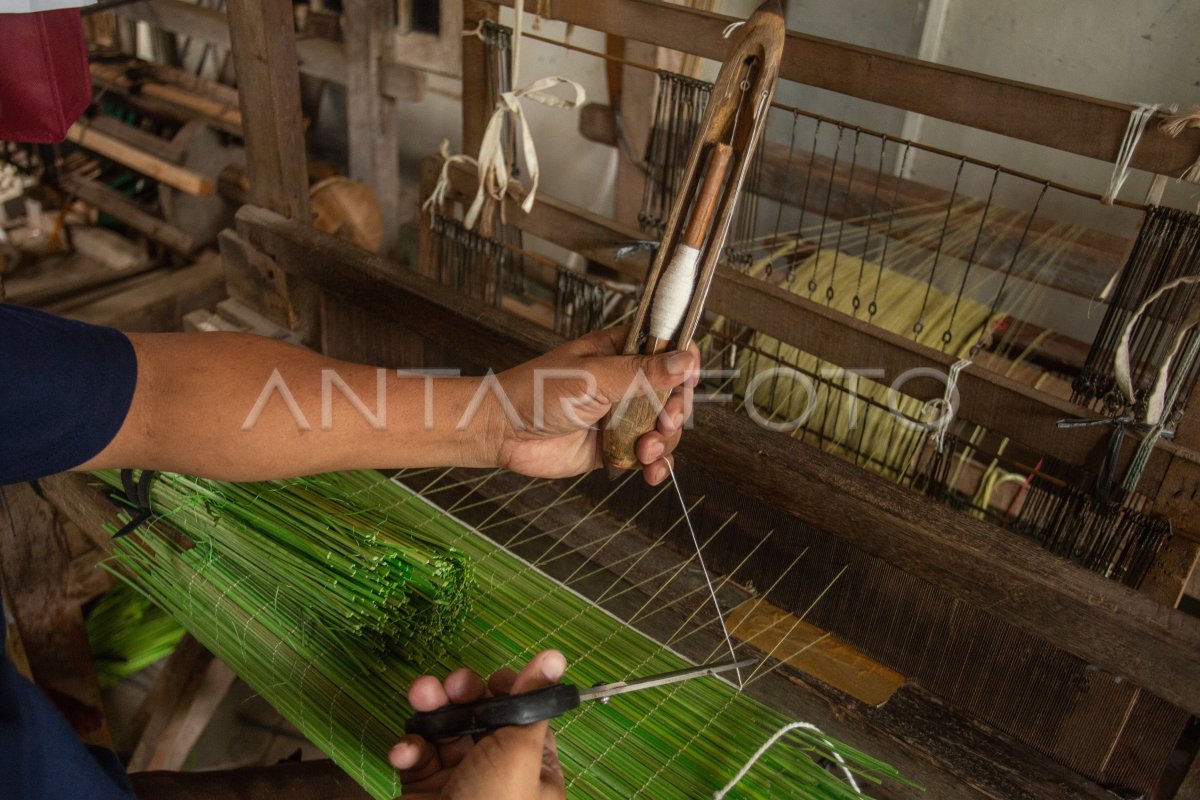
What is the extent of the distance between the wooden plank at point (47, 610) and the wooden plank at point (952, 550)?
1122 millimetres

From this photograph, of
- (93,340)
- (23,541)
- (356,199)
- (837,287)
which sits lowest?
(23,541)

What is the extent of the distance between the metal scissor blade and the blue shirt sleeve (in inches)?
26.6

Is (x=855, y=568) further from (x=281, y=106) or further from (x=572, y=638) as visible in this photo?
(x=281, y=106)

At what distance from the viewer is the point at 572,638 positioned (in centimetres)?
146

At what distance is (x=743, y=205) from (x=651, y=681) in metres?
1.77

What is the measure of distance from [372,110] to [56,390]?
9.60 ft

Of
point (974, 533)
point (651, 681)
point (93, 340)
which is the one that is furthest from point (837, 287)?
point (93, 340)

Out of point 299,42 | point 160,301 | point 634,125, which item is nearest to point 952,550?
point 634,125

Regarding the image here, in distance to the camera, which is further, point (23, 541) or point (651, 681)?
point (23, 541)

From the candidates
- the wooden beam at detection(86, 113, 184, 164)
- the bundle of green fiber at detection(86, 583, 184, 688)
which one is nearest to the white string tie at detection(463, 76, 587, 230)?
the bundle of green fiber at detection(86, 583, 184, 688)

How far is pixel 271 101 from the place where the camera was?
2121 millimetres

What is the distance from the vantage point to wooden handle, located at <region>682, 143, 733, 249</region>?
3.95ft

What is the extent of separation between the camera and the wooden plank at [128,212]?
3.89 m

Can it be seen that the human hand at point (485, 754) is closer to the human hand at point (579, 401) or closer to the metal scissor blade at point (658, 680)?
the metal scissor blade at point (658, 680)
